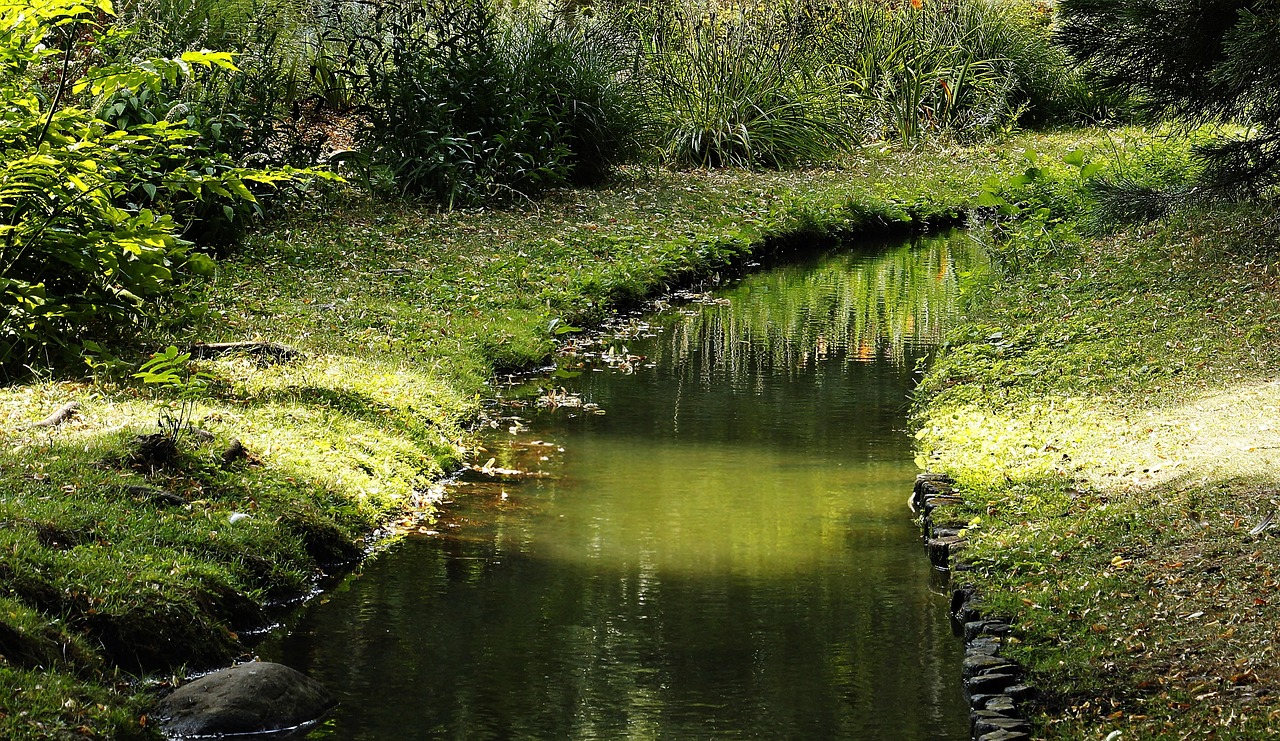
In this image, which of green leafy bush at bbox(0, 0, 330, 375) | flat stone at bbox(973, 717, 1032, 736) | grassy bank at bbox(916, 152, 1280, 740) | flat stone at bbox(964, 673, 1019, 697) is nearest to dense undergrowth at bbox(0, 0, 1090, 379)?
green leafy bush at bbox(0, 0, 330, 375)

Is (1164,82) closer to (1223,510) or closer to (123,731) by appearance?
(1223,510)

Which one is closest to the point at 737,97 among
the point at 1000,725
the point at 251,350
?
the point at 251,350

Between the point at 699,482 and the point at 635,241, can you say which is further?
the point at 635,241

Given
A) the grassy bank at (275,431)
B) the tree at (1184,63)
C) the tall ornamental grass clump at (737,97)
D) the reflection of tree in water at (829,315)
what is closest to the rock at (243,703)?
the grassy bank at (275,431)

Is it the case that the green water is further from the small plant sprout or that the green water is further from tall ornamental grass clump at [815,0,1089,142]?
tall ornamental grass clump at [815,0,1089,142]

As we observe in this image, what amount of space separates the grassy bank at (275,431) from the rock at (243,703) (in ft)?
0.50

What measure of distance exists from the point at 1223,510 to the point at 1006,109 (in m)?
20.2

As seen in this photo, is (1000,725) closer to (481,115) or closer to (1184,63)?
(1184,63)

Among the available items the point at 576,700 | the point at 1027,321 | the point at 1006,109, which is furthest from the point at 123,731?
the point at 1006,109

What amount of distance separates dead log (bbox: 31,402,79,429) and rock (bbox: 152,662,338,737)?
240 cm

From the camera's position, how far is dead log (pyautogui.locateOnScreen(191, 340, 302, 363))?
27.6 feet

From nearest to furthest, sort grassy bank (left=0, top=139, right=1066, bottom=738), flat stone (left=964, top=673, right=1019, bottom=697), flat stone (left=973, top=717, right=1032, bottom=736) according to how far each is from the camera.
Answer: flat stone (left=973, top=717, right=1032, bottom=736) < flat stone (left=964, top=673, right=1019, bottom=697) < grassy bank (left=0, top=139, right=1066, bottom=738)

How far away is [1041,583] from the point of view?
5516 mm

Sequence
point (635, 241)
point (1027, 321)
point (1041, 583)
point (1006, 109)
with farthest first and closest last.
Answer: point (1006, 109)
point (635, 241)
point (1027, 321)
point (1041, 583)
